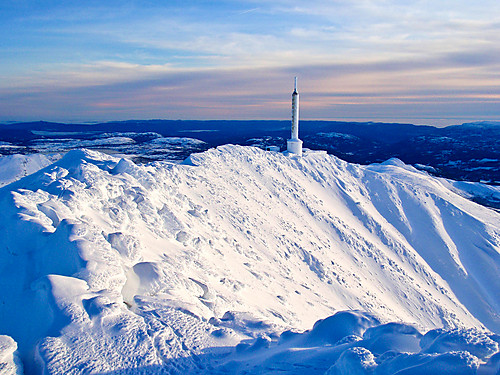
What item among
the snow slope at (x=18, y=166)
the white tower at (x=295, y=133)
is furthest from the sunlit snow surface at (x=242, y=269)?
the snow slope at (x=18, y=166)

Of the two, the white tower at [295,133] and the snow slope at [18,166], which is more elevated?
the white tower at [295,133]

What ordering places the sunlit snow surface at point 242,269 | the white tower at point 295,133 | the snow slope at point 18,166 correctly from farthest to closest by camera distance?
the snow slope at point 18,166
the white tower at point 295,133
the sunlit snow surface at point 242,269

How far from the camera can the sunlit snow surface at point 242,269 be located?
6.23 meters

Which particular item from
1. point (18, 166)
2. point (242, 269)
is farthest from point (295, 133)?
point (18, 166)

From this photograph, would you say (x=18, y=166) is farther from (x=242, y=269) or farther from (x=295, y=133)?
(x=242, y=269)

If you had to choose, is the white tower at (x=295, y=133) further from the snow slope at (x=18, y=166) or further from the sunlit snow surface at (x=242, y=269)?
the snow slope at (x=18, y=166)

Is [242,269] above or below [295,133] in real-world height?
below

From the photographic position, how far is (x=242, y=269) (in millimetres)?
15820

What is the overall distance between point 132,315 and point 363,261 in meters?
19.3

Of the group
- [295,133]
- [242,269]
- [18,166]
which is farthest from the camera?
[18,166]

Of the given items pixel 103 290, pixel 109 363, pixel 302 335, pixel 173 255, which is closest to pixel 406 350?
pixel 302 335

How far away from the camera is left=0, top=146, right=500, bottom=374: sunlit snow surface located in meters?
6.23

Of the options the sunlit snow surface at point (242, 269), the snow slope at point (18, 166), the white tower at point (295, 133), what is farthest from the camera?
the snow slope at point (18, 166)

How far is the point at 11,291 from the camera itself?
827 centimetres
